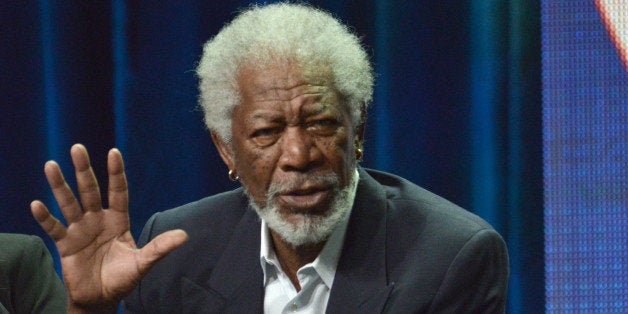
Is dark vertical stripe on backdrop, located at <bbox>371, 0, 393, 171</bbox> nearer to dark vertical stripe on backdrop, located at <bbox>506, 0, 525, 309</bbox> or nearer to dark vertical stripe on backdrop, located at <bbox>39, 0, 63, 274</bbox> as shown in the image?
dark vertical stripe on backdrop, located at <bbox>506, 0, 525, 309</bbox>

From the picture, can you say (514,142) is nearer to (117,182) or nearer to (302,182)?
(302,182)

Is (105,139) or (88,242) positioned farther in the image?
(105,139)

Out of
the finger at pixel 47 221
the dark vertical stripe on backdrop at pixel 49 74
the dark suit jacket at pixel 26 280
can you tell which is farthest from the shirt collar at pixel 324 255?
the dark vertical stripe on backdrop at pixel 49 74

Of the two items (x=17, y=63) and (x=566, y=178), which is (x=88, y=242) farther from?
(x=566, y=178)

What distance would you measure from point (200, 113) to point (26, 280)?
882 millimetres

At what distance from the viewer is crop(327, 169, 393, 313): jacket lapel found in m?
1.73

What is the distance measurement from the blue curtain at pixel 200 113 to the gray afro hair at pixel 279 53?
0.89m

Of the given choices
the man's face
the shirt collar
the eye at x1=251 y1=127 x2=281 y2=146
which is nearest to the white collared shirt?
the shirt collar

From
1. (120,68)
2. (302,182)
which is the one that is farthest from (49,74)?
(302,182)

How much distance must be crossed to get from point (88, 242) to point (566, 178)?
59.1 inches

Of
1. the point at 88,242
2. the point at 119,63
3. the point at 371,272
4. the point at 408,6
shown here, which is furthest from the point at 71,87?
the point at 371,272

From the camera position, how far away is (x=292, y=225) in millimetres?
1749

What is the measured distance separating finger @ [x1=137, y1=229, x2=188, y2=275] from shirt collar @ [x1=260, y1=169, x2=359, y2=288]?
0.29m

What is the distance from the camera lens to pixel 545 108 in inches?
106
